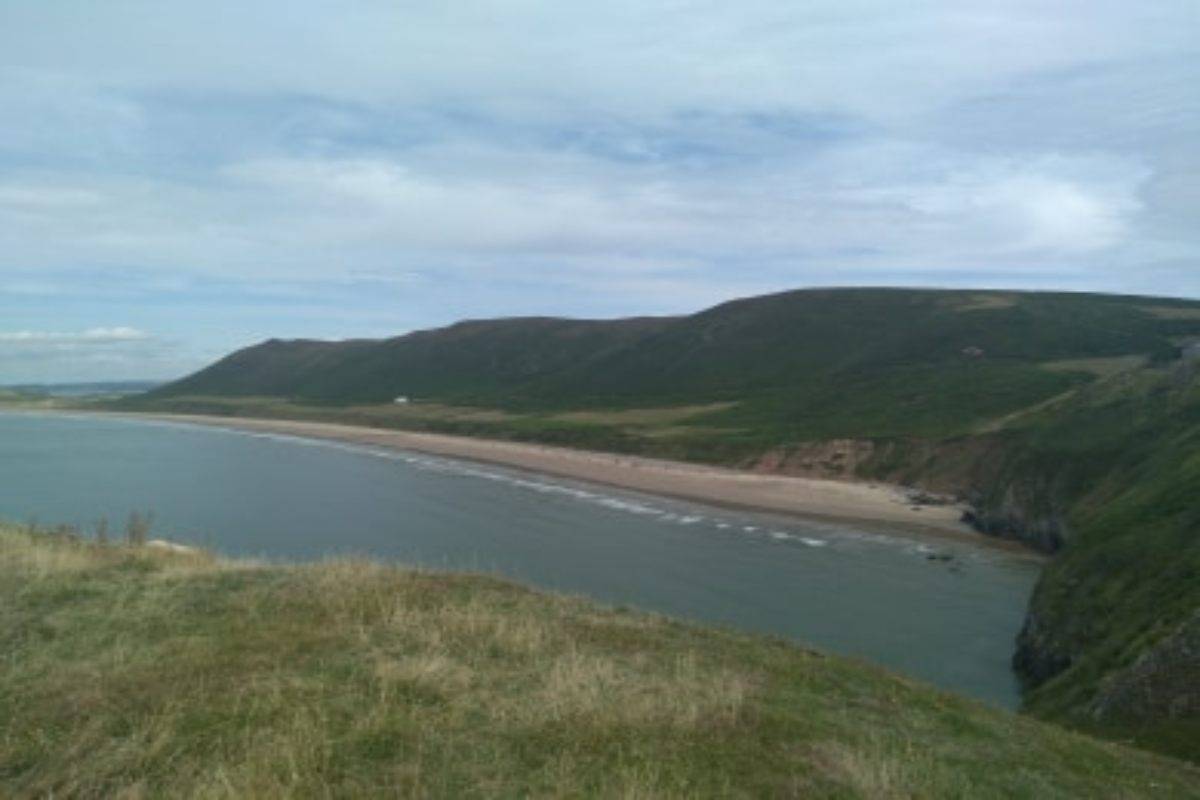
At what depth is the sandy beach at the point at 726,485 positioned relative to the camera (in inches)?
2749

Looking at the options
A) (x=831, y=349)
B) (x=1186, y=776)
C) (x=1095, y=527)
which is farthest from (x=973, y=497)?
(x=831, y=349)

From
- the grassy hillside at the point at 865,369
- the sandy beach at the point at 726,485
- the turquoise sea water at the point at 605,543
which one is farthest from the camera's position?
the grassy hillside at the point at 865,369

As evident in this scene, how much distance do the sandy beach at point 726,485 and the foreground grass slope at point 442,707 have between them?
50999 mm

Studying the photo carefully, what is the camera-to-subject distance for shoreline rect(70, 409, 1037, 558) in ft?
224

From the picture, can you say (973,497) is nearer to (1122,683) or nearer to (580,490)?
(580,490)

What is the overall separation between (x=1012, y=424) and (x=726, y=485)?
24.2 metres

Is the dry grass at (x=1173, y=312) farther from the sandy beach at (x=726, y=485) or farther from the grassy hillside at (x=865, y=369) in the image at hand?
the sandy beach at (x=726, y=485)

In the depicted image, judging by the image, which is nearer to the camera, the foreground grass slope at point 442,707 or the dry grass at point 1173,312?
the foreground grass slope at point 442,707

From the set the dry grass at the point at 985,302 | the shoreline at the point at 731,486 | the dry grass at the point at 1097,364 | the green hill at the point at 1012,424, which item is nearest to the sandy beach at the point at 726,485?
the shoreline at the point at 731,486

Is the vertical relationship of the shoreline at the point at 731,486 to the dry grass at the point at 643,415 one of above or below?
below

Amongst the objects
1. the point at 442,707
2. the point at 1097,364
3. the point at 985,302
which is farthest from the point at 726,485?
the point at 985,302

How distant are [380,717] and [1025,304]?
175 metres

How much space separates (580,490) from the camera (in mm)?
83438

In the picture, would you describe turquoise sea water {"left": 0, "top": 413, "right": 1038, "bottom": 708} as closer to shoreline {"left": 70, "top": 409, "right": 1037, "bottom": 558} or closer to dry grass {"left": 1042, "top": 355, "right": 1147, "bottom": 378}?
shoreline {"left": 70, "top": 409, "right": 1037, "bottom": 558}
